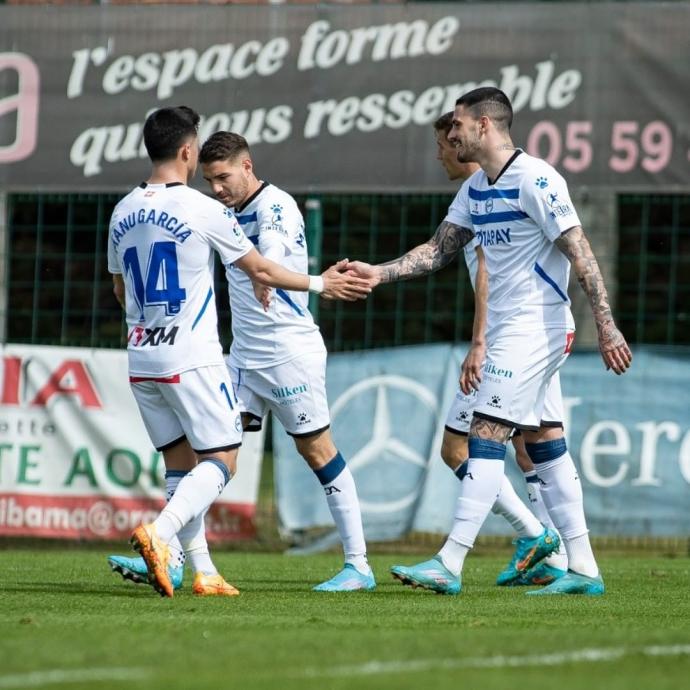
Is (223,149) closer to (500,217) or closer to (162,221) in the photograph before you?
(162,221)

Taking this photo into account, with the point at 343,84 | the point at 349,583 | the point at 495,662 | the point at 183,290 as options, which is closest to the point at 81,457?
the point at 343,84

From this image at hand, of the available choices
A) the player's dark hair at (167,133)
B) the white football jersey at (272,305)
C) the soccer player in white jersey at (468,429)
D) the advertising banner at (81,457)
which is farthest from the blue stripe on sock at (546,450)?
the advertising banner at (81,457)

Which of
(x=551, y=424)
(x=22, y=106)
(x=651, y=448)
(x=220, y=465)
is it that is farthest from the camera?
(x=22, y=106)

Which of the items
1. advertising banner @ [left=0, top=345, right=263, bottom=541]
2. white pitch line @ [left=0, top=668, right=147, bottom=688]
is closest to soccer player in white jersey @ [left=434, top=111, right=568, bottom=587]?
advertising banner @ [left=0, top=345, right=263, bottom=541]

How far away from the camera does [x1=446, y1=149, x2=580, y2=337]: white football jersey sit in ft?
22.9

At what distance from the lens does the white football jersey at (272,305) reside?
300 inches

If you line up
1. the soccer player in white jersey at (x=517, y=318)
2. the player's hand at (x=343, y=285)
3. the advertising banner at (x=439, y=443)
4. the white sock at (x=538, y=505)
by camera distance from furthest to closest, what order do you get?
the advertising banner at (x=439, y=443)
the white sock at (x=538, y=505)
the player's hand at (x=343, y=285)
the soccer player in white jersey at (x=517, y=318)

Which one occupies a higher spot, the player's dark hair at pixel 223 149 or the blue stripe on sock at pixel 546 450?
the player's dark hair at pixel 223 149

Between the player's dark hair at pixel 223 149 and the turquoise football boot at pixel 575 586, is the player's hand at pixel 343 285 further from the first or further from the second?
the turquoise football boot at pixel 575 586

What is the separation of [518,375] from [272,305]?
1488 millimetres

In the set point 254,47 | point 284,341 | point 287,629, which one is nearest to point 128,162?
point 254,47

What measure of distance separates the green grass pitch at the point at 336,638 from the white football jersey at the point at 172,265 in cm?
105

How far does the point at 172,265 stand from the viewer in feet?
22.0

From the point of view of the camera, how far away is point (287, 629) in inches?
213
